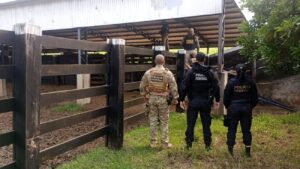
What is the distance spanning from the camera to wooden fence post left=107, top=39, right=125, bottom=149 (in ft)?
18.9

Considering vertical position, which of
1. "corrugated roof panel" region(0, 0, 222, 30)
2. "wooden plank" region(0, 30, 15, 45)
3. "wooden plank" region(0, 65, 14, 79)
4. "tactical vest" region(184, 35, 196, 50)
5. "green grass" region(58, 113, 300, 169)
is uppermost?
"corrugated roof panel" region(0, 0, 222, 30)

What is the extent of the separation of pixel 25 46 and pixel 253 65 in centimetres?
1072

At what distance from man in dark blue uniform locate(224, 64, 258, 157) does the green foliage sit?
22.8 inches

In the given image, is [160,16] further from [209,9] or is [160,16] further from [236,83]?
[236,83]

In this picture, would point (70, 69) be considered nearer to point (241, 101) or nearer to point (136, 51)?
point (136, 51)

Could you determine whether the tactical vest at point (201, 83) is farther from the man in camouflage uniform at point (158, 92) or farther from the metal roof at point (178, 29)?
the metal roof at point (178, 29)

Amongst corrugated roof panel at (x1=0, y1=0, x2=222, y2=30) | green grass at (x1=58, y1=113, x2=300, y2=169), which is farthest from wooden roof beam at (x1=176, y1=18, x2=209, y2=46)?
green grass at (x1=58, y1=113, x2=300, y2=169)

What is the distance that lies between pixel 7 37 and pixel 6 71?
39 cm

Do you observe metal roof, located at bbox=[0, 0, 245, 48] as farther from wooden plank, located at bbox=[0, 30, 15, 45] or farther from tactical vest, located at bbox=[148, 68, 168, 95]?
wooden plank, located at bbox=[0, 30, 15, 45]

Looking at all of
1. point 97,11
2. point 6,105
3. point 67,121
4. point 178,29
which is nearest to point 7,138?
point 6,105

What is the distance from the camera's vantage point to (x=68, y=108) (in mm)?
11141

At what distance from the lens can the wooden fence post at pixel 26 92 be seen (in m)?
3.65

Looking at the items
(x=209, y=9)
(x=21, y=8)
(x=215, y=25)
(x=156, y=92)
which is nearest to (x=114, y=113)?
(x=156, y=92)

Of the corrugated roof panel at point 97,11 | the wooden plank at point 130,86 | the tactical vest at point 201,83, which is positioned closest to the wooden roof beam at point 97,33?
the corrugated roof panel at point 97,11
